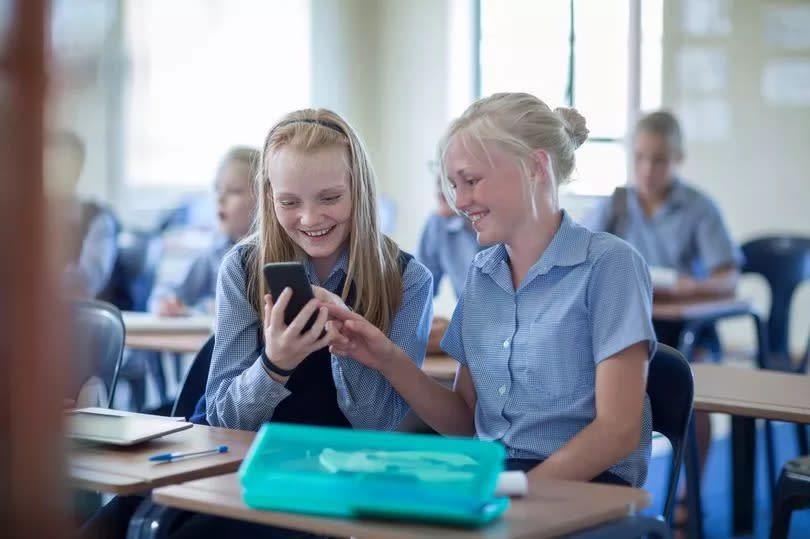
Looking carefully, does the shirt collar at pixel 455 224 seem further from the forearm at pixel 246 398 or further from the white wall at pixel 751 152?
the white wall at pixel 751 152

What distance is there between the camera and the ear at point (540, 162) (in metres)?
1.74

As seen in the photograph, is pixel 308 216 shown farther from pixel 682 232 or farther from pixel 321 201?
pixel 682 232

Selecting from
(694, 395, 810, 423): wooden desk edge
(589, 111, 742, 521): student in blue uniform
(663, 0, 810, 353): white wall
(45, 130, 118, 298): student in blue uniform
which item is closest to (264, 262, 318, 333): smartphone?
(694, 395, 810, 423): wooden desk edge

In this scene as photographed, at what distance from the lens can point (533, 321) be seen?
1.73 m

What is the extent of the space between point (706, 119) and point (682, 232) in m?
1.47

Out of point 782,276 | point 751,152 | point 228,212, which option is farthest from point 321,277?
point 751,152

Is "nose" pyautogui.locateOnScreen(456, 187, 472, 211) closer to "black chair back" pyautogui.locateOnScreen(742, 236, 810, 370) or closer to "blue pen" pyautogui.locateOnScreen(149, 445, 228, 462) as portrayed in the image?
"blue pen" pyautogui.locateOnScreen(149, 445, 228, 462)

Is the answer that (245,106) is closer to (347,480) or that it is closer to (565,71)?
(565,71)

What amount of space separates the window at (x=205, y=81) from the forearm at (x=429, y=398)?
429cm

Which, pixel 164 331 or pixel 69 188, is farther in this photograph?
pixel 164 331

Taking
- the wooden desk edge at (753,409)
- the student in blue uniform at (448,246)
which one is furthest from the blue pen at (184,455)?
the student in blue uniform at (448,246)

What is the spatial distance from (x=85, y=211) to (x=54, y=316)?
4cm

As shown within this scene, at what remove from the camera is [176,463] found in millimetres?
1462

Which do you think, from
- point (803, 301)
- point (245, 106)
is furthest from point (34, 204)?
point (245, 106)
